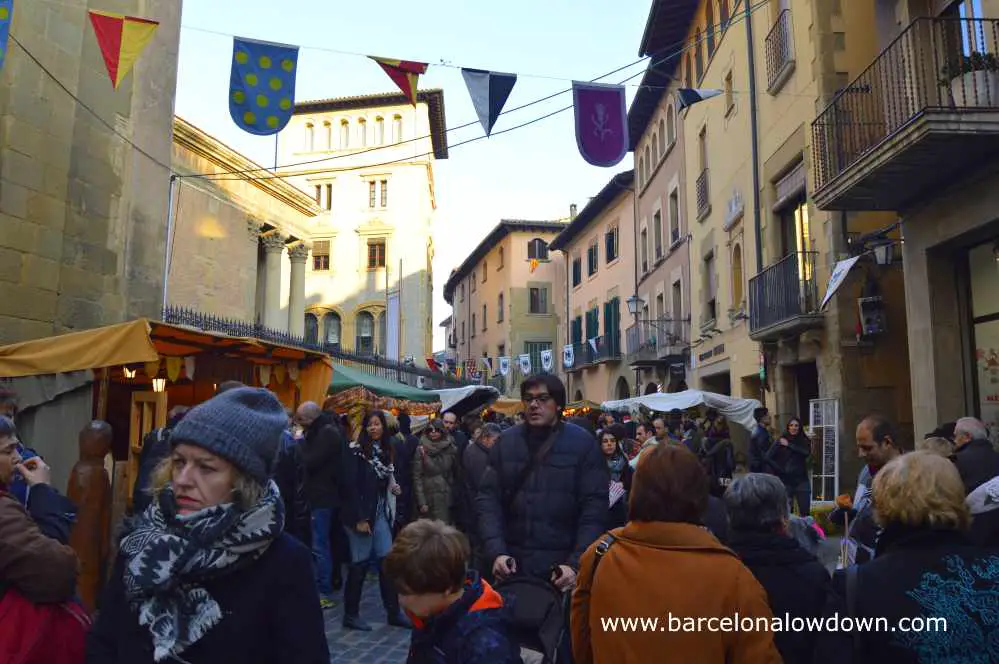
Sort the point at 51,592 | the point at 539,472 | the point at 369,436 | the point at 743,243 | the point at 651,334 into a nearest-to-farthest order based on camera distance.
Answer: the point at 51,592
the point at 539,472
the point at 369,436
the point at 743,243
the point at 651,334

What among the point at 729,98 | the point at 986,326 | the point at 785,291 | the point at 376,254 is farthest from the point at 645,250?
the point at 376,254

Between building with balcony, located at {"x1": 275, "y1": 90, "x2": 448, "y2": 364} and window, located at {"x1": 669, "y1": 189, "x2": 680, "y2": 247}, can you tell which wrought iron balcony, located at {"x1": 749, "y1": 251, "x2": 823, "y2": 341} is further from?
building with balcony, located at {"x1": 275, "y1": 90, "x2": 448, "y2": 364}

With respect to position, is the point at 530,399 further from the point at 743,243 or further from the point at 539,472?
the point at 743,243

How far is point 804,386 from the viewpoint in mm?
13891

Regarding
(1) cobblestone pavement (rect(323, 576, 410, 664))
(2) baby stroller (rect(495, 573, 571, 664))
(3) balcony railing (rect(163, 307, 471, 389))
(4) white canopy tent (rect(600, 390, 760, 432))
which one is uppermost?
(3) balcony railing (rect(163, 307, 471, 389))

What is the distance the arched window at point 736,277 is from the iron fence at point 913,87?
526 cm

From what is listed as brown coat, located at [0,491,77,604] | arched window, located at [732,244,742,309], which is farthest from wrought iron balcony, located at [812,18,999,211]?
brown coat, located at [0,491,77,604]

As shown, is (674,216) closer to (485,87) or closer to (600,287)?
(600,287)

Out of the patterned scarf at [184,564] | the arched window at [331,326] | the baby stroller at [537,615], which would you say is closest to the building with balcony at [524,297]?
the arched window at [331,326]

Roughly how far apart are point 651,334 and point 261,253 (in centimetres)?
1456

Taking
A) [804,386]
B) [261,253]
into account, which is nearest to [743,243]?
[804,386]

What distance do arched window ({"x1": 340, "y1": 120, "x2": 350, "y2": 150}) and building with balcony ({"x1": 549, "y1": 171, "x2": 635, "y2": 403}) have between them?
42.2 ft

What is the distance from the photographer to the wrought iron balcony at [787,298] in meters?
12.0

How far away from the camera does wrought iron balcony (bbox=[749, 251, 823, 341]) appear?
12.0m
